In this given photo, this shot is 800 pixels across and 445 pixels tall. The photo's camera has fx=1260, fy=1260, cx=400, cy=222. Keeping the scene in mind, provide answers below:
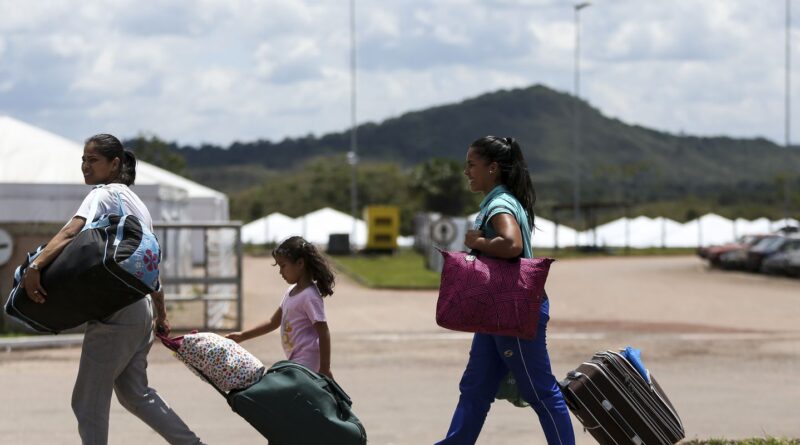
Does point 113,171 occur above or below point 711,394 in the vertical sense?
above

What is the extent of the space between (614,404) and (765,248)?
3170 cm

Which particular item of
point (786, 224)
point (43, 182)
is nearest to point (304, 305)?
point (43, 182)

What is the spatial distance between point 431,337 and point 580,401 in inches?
365

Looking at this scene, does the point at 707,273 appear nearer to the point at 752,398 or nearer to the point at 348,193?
the point at 752,398

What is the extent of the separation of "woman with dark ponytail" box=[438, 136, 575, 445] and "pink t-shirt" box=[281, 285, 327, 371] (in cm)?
80

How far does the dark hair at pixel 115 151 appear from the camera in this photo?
6.11 metres

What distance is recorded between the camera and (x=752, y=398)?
10.1 m

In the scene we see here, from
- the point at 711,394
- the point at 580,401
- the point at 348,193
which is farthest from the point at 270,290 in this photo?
the point at 348,193

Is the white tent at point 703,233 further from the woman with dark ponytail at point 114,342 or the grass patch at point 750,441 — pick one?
the woman with dark ponytail at point 114,342

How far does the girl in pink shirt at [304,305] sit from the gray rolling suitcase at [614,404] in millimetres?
1305

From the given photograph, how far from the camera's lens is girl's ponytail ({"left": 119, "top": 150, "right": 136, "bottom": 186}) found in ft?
20.4

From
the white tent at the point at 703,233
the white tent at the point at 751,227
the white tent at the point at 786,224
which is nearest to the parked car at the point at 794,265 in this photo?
the white tent at the point at 786,224

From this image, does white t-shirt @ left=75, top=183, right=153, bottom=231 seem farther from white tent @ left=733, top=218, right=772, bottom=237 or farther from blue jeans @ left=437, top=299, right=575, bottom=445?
white tent @ left=733, top=218, right=772, bottom=237

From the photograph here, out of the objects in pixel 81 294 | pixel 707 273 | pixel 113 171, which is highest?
pixel 113 171
